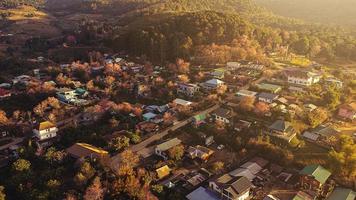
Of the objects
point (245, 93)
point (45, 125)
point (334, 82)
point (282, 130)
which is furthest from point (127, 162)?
point (334, 82)

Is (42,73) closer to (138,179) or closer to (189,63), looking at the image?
(189,63)

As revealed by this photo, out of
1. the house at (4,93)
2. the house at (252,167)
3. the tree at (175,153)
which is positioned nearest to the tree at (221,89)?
the tree at (175,153)

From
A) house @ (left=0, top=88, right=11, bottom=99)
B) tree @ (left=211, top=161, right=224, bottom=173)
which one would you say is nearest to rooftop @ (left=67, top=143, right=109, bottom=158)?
tree @ (left=211, top=161, right=224, bottom=173)

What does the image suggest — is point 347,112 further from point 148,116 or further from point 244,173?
point 148,116

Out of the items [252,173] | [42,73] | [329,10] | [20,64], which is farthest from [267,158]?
[329,10]

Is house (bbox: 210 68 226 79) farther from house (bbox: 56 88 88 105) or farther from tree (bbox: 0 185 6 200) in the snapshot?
tree (bbox: 0 185 6 200)
